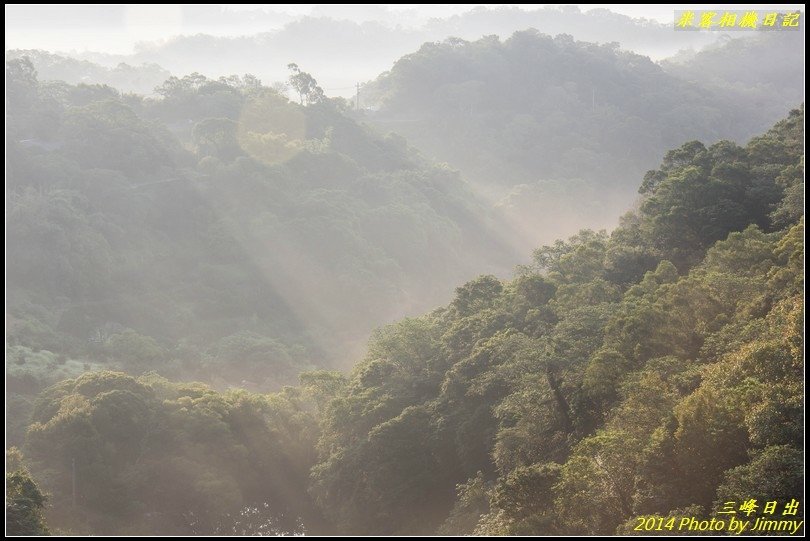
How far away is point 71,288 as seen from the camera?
40.1m

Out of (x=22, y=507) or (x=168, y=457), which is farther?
(x=168, y=457)

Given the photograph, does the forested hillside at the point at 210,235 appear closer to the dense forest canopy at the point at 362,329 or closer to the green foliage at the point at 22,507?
the dense forest canopy at the point at 362,329

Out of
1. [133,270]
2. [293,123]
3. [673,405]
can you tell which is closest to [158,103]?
[293,123]

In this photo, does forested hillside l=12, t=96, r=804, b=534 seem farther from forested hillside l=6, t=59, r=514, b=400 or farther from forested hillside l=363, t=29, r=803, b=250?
forested hillside l=363, t=29, r=803, b=250

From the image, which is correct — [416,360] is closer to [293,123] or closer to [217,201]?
[217,201]

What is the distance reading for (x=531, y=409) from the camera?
19938 mm

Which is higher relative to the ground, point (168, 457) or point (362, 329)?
point (362, 329)

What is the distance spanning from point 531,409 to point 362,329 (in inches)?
989

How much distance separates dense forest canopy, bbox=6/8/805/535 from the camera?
15.0 meters

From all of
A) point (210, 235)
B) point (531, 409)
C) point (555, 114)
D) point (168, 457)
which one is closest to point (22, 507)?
point (168, 457)

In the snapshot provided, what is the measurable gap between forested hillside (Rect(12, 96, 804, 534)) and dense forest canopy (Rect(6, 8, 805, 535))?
2.9 inches

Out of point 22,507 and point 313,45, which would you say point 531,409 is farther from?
point 313,45

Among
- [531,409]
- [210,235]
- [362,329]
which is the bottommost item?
[531,409]

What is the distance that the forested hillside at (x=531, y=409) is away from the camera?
13.8 meters
